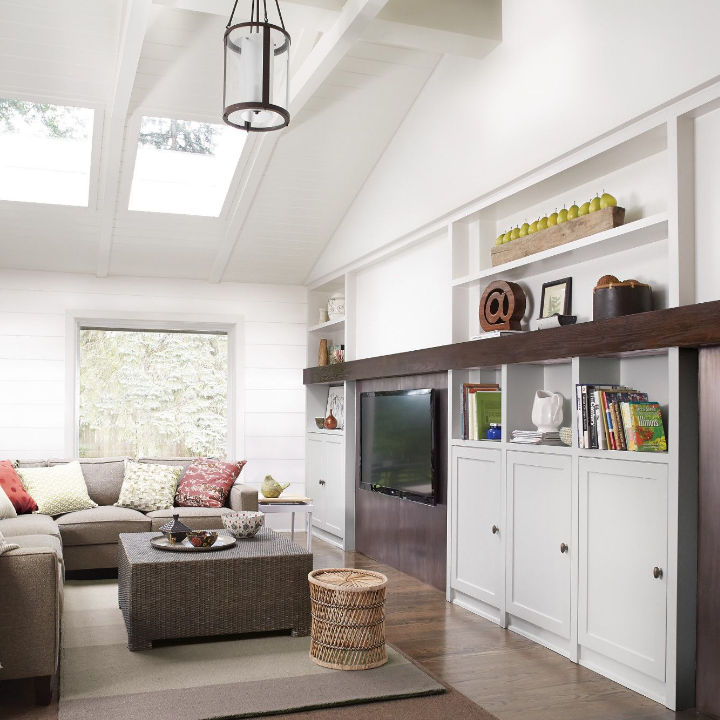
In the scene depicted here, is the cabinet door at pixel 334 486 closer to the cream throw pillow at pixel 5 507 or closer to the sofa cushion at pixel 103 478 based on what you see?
the sofa cushion at pixel 103 478

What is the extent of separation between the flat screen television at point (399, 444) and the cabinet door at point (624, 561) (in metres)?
1.57

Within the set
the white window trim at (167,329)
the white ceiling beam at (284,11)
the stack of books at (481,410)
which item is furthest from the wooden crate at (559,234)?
the white window trim at (167,329)

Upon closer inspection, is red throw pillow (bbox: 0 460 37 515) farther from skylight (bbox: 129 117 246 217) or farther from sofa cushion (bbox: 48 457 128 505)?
skylight (bbox: 129 117 246 217)

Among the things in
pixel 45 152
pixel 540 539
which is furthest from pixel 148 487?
pixel 540 539

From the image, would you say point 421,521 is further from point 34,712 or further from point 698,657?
point 34,712

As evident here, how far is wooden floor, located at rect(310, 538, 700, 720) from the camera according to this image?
10.2ft

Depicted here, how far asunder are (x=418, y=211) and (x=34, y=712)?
354 cm

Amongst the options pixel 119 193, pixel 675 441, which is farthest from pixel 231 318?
pixel 675 441

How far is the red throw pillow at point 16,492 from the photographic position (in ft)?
17.4

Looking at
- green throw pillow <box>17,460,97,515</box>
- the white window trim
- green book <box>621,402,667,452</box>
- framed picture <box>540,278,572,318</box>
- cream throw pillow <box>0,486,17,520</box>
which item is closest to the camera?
green book <box>621,402,667,452</box>

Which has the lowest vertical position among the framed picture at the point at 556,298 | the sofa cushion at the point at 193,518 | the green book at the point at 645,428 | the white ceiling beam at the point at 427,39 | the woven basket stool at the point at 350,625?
the woven basket stool at the point at 350,625

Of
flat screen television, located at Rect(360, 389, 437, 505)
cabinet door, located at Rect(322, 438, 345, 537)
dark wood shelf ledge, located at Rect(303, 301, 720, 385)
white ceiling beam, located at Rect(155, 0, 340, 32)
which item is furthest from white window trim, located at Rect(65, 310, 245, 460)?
white ceiling beam, located at Rect(155, 0, 340, 32)

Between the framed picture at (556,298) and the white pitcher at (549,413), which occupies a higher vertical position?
the framed picture at (556,298)

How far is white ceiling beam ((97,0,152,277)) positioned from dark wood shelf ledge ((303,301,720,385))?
2.28 m
